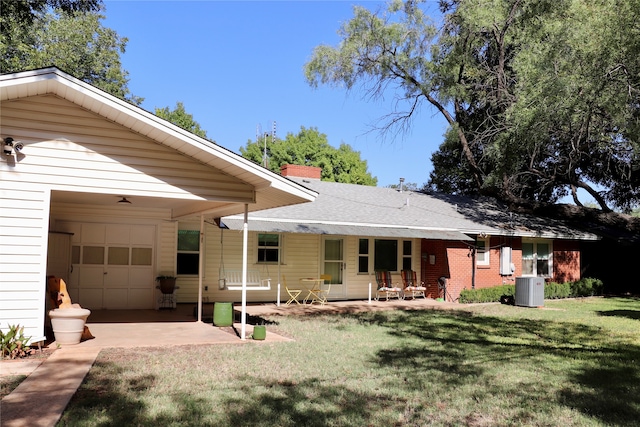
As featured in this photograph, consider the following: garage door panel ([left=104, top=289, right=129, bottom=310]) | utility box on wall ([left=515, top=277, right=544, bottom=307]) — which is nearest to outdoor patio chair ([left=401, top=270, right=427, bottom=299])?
utility box on wall ([left=515, top=277, right=544, bottom=307])

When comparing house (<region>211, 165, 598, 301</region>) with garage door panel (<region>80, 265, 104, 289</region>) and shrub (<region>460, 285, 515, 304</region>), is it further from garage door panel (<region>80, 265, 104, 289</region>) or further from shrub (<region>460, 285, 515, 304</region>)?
garage door panel (<region>80, 265, 104, 289</region>)

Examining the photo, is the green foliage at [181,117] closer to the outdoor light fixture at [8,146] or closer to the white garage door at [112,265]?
the white garage door at [112,265]

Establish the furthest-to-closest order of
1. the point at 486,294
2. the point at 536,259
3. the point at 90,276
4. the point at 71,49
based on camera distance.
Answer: the point at 71,49
the point at 536,259
the point at 486,294
the point at 90,276

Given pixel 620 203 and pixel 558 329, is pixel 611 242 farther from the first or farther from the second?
pixel 558 329

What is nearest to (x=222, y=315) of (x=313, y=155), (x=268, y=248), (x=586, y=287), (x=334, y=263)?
(x=268, y=248)

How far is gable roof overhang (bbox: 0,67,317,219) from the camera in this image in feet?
26.2

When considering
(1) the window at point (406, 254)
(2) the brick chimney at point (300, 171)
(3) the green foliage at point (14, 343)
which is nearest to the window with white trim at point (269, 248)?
(1) the window at point (406, 254)

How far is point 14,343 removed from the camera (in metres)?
7.90

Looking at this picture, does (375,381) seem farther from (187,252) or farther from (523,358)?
(187,252)

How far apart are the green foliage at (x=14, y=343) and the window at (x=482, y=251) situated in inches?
636

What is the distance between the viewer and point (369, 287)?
18.0 meters

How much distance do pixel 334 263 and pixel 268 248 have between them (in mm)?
2530

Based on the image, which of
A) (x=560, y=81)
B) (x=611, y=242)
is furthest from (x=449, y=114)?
(x=560, y=81)

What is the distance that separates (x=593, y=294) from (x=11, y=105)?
2182 cm
